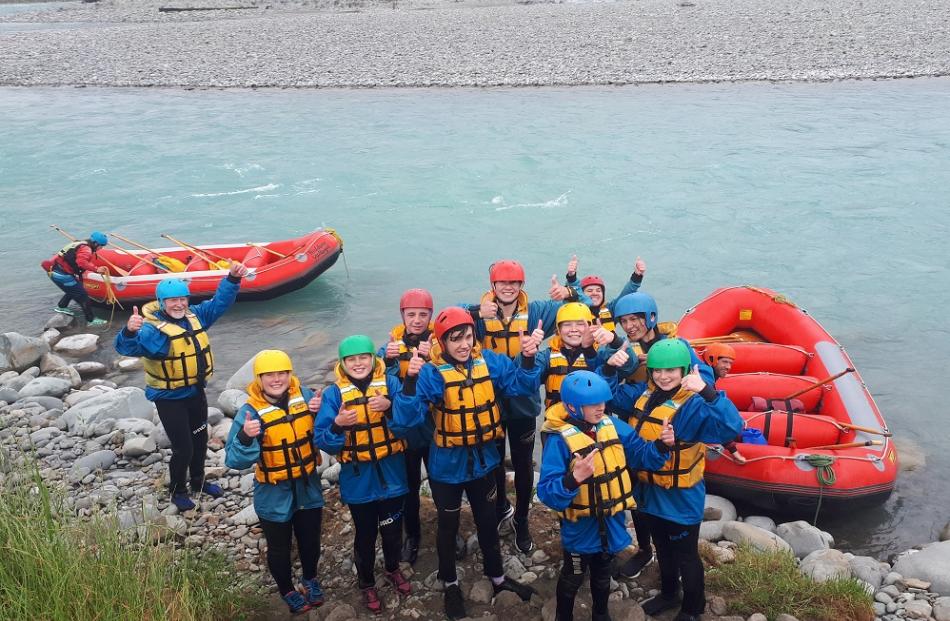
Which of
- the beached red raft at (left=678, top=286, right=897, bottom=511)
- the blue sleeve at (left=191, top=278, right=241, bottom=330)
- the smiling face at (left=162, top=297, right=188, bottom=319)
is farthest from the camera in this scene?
the beached red raft at (left=678, top=286, right=897, bottom=511)

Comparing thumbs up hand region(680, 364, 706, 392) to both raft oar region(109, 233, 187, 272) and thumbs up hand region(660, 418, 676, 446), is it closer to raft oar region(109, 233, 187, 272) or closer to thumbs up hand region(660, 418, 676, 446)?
thumbs up hand region(660, 418, 676, 446)

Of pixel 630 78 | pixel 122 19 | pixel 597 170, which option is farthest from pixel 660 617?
pixel 122 19

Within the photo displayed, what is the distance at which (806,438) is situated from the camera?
540 cm

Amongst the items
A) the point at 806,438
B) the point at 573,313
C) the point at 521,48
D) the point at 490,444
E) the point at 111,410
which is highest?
the point at 521,48

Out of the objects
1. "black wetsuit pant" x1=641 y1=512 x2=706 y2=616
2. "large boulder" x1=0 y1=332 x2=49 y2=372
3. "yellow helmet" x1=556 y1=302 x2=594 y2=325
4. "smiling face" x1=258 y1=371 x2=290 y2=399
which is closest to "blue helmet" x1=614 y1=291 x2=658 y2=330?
"yellow helmet" x1=556 y1=302 x2=594 y2=325

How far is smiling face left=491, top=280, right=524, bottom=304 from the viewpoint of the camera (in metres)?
4.41

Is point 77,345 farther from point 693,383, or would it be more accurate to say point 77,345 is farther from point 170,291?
point 693,383

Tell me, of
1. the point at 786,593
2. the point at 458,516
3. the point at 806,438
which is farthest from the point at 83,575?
the point at 806,438

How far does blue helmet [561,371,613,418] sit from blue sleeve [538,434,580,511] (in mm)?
157

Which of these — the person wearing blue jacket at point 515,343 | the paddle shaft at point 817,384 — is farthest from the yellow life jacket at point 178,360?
the paddle shaft at point 817,384

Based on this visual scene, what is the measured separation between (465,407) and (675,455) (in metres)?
0.98

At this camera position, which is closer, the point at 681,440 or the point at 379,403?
the point at 681,440

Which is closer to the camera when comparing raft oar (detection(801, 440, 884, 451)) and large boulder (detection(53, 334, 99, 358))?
raft oar (detection(801, 440, 884, 451))

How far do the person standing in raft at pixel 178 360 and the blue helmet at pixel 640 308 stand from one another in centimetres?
247
